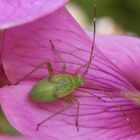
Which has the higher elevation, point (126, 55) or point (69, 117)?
point (126, 55)

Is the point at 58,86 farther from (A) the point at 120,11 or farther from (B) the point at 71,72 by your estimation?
(A) the point at 120,11

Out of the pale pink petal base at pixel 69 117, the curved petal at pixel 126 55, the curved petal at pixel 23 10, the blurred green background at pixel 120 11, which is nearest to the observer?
the curved petal at pixel 23 10

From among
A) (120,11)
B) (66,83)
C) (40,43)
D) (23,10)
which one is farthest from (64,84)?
(120,11)

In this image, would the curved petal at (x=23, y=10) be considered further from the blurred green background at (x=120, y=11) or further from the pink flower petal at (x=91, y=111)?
the blurred green background at (x=120, y=11)

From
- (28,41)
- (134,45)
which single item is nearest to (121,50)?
(134,45)

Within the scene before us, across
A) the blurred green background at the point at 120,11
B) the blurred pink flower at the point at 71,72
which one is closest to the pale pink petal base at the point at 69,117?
the blurred pink flower at the point at 71,72

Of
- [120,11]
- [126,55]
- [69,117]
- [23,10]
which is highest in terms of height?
[23,10]

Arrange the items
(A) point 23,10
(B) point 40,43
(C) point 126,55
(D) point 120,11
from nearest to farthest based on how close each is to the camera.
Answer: (A) point 23,10, (B) point 40,43, (C) point 126,55, (D) point 120,11
